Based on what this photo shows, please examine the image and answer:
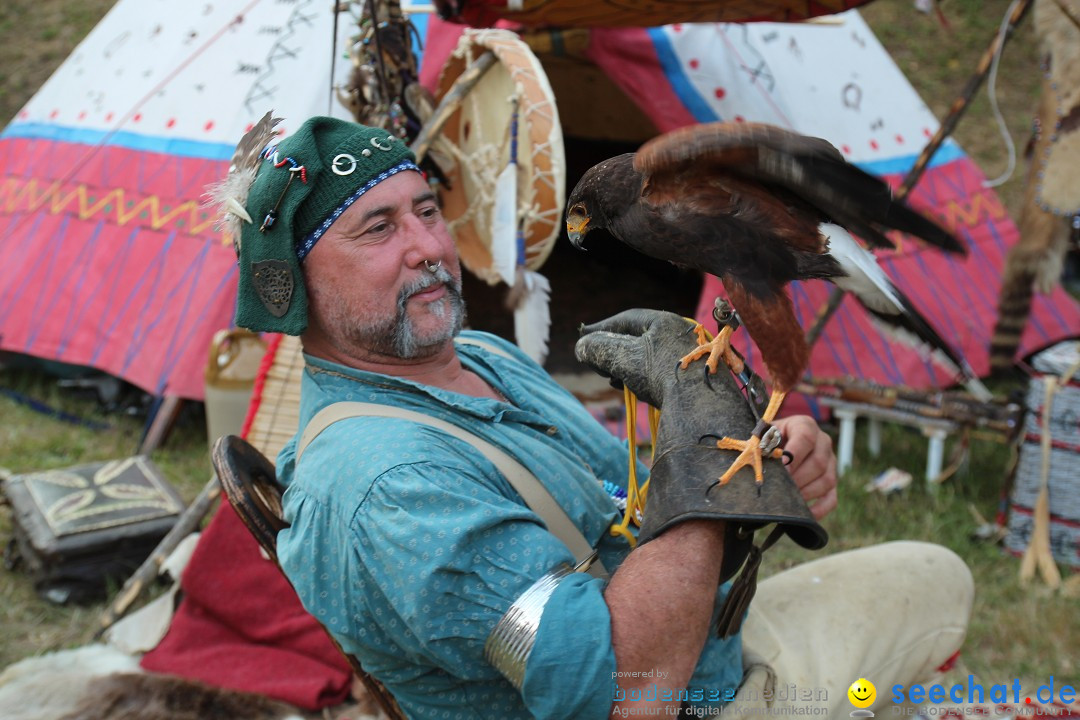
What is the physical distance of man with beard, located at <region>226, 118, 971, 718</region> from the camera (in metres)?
1.45

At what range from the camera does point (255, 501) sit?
1.82m

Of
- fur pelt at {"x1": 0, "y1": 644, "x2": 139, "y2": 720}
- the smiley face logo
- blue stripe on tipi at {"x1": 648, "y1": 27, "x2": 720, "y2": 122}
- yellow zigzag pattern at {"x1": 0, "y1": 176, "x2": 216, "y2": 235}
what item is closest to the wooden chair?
the smiley face logo

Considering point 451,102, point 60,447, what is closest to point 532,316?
point 451,102

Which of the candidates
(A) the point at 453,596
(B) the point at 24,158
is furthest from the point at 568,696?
(B) the point at 24,158

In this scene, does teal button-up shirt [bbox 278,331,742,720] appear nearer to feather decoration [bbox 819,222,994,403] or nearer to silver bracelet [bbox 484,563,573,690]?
silver bracelet [bbox 484,563,573,690]

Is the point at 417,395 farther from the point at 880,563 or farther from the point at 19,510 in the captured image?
the point at 19,510

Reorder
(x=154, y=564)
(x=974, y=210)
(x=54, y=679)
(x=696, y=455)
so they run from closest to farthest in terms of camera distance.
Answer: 1. (x=696, y=455)
2. (x=54, y=679)
3. (x=154, y=564)
4. (x=974, y=210)

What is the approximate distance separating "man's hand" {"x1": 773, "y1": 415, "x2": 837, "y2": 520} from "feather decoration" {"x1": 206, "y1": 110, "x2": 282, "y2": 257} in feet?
3.74

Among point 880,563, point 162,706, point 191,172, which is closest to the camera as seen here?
point 880,563

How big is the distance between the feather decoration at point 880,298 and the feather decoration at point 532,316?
1.71 metres

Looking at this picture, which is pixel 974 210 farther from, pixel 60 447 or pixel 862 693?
pixel 60 447

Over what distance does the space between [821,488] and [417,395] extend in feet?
2.73

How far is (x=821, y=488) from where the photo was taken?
191 centimetres

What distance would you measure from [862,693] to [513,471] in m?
0.99
